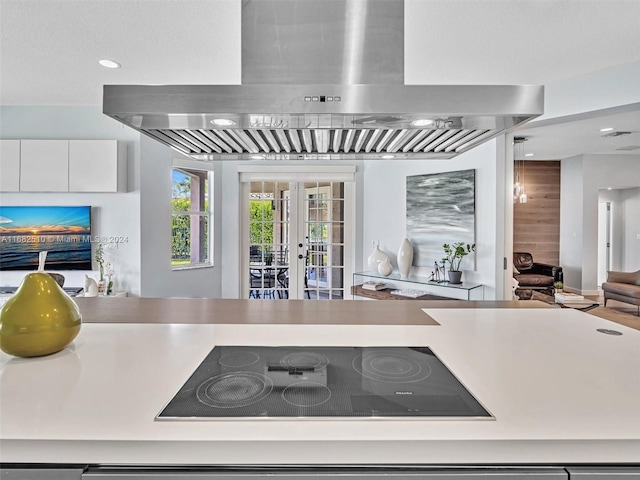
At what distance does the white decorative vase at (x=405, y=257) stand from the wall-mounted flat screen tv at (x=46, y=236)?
338 centimetres

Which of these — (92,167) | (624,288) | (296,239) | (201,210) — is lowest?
(624,288)

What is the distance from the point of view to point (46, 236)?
3.62 meters

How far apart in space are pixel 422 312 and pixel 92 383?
1.30 meters

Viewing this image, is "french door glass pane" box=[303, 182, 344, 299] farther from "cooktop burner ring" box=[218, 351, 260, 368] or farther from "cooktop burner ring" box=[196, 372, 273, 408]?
"cooktop burner ring" box=[196, 372, 273, 408]

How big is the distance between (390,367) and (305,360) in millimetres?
244

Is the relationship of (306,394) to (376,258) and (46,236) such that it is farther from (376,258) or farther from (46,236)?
(46,236)

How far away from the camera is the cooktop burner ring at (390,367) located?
35.4 inches

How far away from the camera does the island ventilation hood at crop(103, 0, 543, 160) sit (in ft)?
3.22

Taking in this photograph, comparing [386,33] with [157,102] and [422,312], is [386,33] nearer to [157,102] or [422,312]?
[157,102]

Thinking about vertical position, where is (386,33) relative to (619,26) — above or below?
below

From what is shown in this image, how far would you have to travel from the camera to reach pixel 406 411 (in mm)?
724

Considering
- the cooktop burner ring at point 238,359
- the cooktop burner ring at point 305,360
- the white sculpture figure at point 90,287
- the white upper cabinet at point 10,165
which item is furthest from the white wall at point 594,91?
the white upper cabinet at point 10,165

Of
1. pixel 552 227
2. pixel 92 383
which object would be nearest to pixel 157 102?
pixel 92 383

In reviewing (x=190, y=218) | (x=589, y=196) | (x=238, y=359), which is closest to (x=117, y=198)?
(x=190, y=218)
